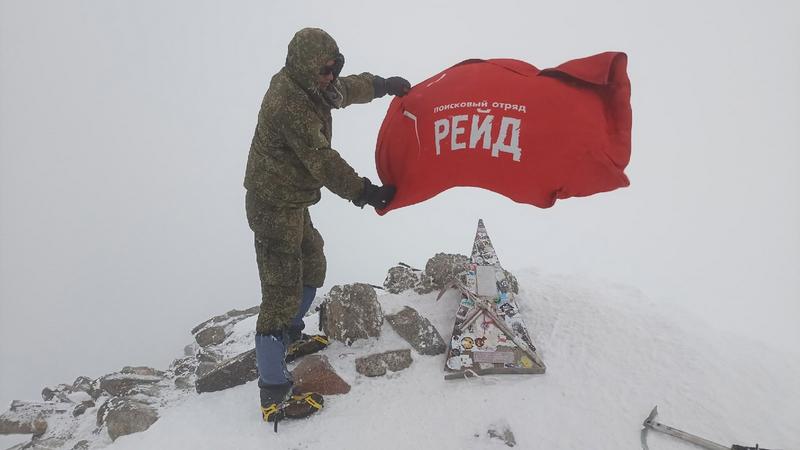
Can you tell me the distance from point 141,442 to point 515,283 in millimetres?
4263

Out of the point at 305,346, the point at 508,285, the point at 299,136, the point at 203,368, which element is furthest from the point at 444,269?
the point at 203,368

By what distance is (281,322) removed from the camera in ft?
12.3

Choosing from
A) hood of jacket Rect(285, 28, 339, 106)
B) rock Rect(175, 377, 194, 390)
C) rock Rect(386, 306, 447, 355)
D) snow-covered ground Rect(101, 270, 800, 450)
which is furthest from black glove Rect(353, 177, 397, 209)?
rock Rect(175, 377, 194, 390)

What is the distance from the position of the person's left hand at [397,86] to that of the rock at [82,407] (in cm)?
543

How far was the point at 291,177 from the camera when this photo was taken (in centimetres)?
340

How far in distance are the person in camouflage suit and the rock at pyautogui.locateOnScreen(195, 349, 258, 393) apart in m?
0.74

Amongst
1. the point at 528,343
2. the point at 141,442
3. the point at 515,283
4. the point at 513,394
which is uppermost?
the point at 515,283

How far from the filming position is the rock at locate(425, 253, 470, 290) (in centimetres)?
531

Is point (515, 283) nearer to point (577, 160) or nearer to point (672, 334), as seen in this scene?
point (672, 334)

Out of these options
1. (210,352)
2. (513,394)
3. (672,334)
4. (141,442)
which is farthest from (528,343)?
(210,352)

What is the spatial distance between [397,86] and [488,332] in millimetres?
2646

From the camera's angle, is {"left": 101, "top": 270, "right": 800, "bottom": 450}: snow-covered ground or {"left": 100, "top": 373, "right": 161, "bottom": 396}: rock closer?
{"left": 101, "top": 270, "right": 800, "bottom": 450}: snow-covered ground

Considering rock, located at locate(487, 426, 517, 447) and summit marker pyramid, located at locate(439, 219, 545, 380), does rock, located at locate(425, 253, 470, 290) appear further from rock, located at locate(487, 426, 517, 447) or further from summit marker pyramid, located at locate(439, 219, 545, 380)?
rock, located at locate(487, 426, 517, 447)

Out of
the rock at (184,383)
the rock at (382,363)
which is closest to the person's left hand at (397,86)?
the rock at (382,363)
